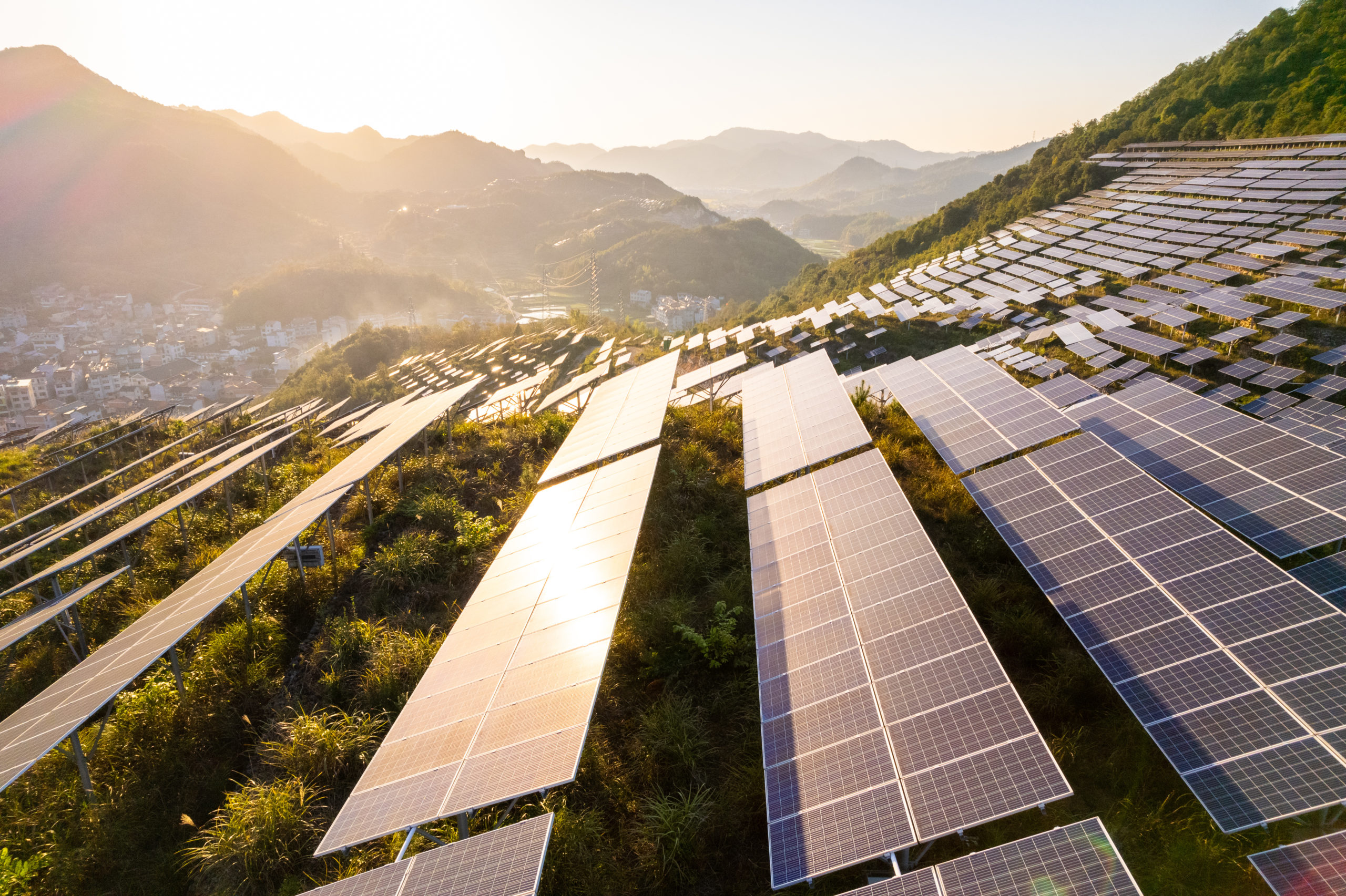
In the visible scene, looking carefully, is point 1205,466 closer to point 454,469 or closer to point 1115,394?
point 1115,394

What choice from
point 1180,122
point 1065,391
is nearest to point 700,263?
point 1180,122

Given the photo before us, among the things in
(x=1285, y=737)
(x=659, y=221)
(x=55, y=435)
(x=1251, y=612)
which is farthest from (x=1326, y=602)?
(x=659, y=221)

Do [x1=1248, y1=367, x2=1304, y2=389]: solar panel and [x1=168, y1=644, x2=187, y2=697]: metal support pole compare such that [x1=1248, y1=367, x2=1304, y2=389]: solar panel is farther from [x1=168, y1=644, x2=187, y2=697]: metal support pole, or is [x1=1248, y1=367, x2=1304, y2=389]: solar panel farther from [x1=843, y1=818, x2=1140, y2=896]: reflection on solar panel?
[x1=168, y1=644, x2=187, y2=697]: metal support pole

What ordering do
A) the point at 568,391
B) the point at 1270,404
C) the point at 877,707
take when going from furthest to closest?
the point at 568,391 < the point at 1270,404 < the point at 877,707

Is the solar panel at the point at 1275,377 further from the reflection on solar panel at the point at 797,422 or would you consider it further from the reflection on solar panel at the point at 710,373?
the reflection on solar panel at the point at 710,373

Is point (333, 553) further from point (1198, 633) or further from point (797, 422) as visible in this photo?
point (1198, 633)
